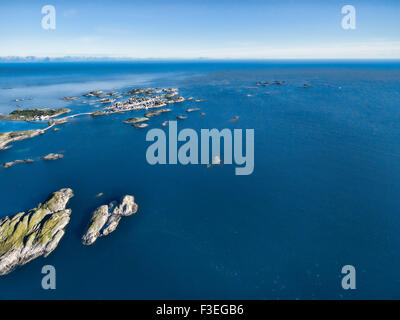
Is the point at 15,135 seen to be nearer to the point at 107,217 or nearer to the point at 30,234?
the point at 30,234

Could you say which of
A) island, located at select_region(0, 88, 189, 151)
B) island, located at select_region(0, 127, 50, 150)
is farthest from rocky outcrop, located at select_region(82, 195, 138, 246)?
island, located at select_region(0, 127, 50, 150)

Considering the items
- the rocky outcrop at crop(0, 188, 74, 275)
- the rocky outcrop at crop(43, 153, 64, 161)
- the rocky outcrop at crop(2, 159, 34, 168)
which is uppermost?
the rocky outcrop at crop(43, 153, 64, 161)

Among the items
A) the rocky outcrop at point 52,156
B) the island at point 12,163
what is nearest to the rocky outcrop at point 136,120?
the rocky outcrop at point 52,156

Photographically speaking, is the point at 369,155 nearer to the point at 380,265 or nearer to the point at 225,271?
the point at 380,265

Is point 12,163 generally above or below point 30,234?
above

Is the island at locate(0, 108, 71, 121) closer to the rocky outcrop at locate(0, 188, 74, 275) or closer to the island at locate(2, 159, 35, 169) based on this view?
the island at locate(2, 159, 35, 169)

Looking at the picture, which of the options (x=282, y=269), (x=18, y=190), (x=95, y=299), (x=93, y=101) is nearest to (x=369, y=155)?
(x=282, y=269)

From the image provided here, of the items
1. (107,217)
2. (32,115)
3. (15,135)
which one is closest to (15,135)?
(15,135)
